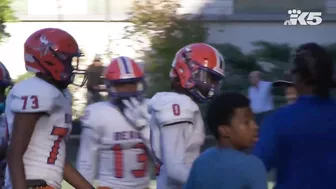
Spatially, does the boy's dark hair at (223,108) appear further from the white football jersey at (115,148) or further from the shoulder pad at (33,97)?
the white football jersey at (115,148)

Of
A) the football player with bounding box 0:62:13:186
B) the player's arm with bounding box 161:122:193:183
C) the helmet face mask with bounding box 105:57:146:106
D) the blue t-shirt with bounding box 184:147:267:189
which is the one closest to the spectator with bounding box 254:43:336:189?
the blue t-shirt with bounding box 184:147:267:189

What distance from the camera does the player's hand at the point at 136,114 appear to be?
6.17 meters

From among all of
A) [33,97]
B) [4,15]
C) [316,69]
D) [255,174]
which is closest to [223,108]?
[255,174]

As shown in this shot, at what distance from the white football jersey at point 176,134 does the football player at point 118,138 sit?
54cm

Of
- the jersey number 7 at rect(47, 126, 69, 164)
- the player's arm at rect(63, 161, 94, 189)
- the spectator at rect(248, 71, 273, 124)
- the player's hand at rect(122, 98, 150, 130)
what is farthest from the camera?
the spectator at rect(248, 71, 273, 124)

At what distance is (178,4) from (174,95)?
1338 cm

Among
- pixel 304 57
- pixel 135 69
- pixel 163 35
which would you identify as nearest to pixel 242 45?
pixel 163 35

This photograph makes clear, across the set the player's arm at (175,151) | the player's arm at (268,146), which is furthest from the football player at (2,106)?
the player's arm at (268,146)

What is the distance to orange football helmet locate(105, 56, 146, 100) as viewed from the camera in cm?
627

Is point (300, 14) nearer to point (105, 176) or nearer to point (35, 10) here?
point (35, 10)

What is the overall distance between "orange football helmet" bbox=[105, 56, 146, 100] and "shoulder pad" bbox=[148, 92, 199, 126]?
74 centimetres

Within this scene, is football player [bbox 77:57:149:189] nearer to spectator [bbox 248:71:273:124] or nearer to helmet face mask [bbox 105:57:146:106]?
helmet face mask [bbox 105:57:146:106]

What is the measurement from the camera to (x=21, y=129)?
4.81 meters

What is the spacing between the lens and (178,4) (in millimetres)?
18750
